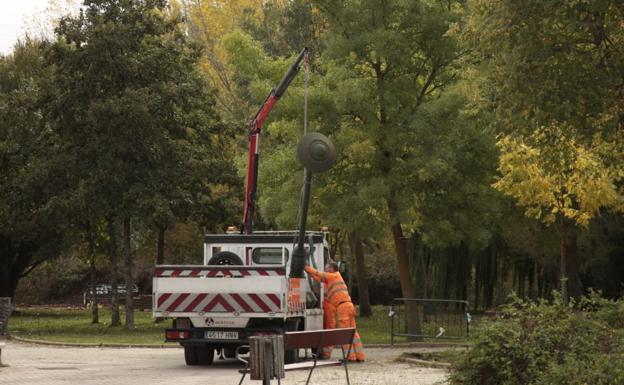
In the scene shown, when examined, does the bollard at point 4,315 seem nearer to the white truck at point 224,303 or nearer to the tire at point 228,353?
the tire at point 228,353

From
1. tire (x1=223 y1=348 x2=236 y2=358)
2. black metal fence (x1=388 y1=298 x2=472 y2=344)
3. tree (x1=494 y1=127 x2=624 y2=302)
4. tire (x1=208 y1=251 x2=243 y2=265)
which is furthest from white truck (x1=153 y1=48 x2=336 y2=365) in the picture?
tree (x1=494 y1=127 x2=624 y2=302)

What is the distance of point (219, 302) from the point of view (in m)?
22.8

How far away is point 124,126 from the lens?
38.1 metres

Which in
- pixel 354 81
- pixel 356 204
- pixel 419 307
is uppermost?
pixel 354 81

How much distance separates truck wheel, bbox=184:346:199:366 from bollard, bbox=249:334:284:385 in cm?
974

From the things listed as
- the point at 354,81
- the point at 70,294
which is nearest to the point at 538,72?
the point at 354,81

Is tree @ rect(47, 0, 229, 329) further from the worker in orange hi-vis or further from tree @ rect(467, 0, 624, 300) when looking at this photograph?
tree @ rect(467, 0, 624, 300)

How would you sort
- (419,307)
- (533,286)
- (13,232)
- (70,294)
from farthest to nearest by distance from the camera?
(70,294) < (533,286) < (13,232) < (419,307)

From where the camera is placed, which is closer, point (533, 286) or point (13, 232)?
point (13, 232)

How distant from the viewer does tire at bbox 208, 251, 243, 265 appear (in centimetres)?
2464

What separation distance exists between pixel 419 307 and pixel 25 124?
15.2 m

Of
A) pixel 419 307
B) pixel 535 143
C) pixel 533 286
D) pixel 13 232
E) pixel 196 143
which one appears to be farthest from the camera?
pixel 533 286

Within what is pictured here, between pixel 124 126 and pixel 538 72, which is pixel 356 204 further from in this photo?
pixel 538 72

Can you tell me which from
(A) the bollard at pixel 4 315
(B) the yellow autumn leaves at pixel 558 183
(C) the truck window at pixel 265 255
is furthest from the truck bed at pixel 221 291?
(A) the bollard at pixel 4 315
